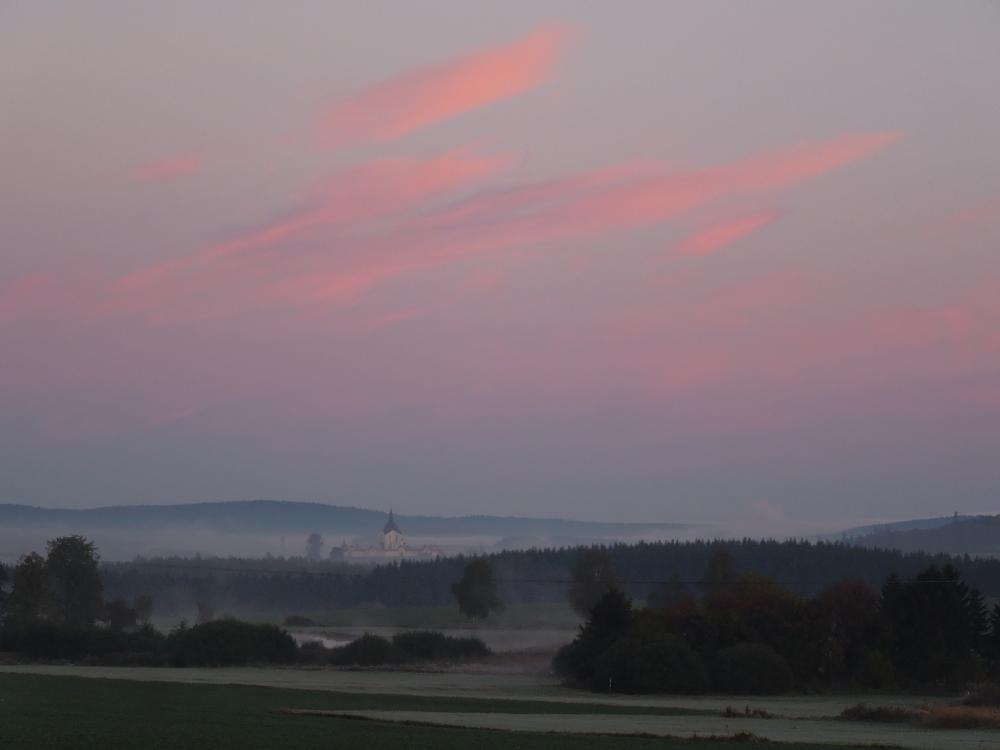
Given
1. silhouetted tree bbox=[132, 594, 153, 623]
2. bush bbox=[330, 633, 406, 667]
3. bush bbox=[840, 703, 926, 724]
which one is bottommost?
bush bbox=[330, 633, 406, 667]

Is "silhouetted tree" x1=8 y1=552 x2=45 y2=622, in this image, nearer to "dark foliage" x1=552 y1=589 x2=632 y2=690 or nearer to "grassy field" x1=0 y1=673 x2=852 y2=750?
"dark foliage" x1=552 y1=589 x2=632 y2=690

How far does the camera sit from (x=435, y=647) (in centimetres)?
11412

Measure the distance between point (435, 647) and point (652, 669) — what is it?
33380 mm

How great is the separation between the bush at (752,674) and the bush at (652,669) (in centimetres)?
118

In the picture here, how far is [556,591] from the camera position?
605 ft

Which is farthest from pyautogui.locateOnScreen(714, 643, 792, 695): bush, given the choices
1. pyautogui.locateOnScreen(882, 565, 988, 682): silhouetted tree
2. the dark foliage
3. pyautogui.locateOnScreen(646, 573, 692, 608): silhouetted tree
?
pyautogui.locateOnScreen(646, 573, 692, 608): silhouetted tree

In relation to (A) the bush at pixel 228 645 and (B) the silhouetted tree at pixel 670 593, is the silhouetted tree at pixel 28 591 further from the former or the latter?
(B) the silhouetted tree at pixel 670 593

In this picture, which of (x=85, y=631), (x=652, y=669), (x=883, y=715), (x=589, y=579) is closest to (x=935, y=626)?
(x=652, y=669)

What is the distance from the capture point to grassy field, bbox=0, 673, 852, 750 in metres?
40.2

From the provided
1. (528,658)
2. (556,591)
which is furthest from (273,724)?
(556,591)

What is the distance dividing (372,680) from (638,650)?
16.1 m

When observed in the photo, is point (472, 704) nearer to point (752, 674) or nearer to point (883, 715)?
point (883, 715)

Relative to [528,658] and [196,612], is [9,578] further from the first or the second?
[528,658]

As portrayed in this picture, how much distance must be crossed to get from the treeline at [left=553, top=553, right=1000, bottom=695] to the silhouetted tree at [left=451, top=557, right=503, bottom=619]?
56.1 m
